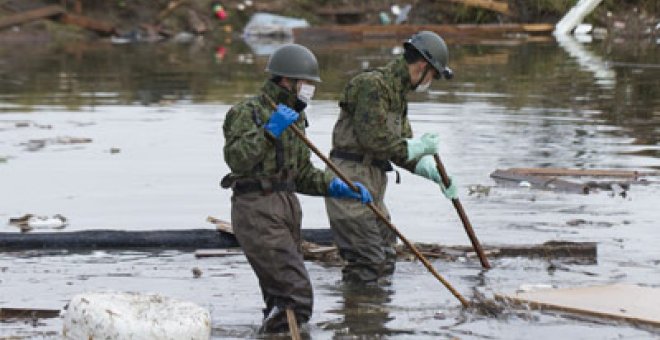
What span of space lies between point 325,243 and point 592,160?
5.86 meters

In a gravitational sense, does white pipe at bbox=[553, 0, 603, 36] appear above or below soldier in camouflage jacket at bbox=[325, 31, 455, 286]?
below

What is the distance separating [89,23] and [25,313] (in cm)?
3573

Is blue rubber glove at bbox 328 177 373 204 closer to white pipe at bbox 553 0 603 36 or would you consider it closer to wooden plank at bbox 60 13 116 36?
white pipe at bbox 553 0 603 36

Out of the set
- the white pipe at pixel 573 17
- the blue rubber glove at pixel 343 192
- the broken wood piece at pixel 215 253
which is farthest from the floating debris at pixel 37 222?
the white pipe at pixel 573 17

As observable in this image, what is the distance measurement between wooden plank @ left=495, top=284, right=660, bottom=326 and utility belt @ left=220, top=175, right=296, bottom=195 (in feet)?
6.00

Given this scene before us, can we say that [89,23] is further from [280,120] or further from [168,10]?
[280,120]

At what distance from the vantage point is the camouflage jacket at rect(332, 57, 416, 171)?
1042cm

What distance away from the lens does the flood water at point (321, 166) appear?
33.2ft

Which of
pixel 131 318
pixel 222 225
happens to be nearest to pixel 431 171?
pixel 222 225

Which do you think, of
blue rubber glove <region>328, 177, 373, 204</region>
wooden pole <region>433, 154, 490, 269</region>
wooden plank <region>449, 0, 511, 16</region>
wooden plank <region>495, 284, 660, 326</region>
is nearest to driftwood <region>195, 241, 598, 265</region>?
wooden pole <region>433, 154, 490, 269</region>

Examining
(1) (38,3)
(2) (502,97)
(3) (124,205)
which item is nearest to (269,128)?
(3) (124,205)

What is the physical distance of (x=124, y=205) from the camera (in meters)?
14.5

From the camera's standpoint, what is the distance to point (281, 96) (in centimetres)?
896

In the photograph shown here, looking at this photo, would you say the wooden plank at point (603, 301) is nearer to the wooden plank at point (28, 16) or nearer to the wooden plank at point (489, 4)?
the wooden plank at point (28, 16)
